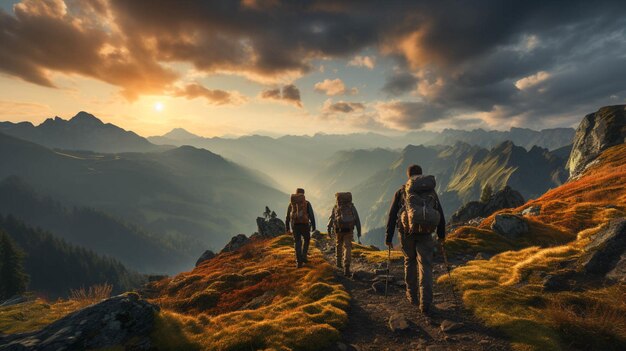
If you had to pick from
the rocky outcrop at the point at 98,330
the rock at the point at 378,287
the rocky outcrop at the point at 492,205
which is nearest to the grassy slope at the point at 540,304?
the rock at the point at 378,287

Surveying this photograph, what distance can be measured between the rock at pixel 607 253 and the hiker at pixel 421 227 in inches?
269

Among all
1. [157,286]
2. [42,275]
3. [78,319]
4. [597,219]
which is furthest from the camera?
[42,275]

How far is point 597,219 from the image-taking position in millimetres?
26781

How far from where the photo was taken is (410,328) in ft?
33.2

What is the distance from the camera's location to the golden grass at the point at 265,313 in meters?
9.32

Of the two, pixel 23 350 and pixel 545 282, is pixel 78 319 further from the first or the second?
pixel 545 282

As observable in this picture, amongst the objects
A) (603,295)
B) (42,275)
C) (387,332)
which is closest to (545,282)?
(603,295)

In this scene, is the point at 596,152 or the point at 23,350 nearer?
the point at 23,350

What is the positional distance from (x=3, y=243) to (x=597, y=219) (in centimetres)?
10052

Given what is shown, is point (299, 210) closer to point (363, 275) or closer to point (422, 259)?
point (363, 275)

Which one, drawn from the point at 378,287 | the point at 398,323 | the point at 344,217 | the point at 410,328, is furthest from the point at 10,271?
the point at 410,328

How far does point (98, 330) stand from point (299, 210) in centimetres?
1245

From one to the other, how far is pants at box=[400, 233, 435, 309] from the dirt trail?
0.79 m

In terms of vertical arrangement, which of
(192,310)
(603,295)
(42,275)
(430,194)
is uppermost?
(430,194)
